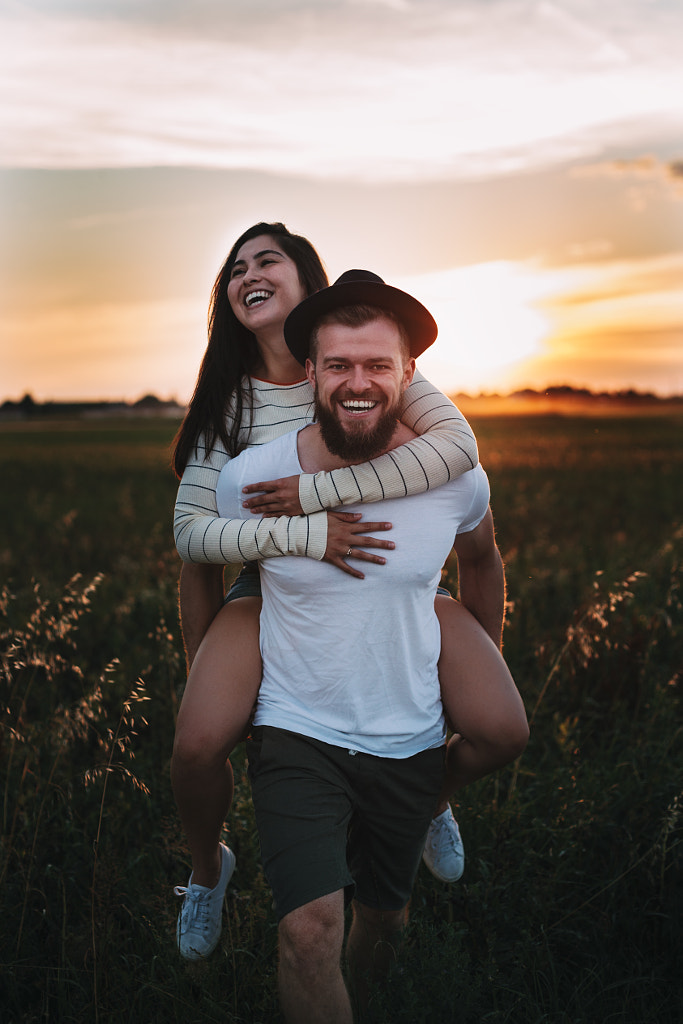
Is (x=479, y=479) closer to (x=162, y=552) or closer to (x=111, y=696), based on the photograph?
(x=111, y=696)

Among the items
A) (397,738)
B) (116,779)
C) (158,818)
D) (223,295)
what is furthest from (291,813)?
(223,295)

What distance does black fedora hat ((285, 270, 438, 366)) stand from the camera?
2.72 metres

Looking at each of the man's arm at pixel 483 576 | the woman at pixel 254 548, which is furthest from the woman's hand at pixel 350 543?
the man's arm at pixel 483 576

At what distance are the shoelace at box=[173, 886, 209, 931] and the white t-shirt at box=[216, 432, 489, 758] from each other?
787 mm

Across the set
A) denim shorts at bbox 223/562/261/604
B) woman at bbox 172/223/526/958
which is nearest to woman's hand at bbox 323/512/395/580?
woman at bbox 172/223/526/958

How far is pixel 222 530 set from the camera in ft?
9.35

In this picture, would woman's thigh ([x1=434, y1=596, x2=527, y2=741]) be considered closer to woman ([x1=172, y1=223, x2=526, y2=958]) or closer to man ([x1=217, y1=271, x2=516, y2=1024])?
woman ([x1=172, y1=223, x2=526, y2=958])

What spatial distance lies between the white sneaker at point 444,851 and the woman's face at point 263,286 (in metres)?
2.17

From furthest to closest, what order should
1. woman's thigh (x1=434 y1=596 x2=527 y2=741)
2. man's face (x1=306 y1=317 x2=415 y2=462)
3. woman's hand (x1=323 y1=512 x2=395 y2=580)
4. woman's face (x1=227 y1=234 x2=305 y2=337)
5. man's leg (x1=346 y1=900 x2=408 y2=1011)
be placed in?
woman's face (x1=227 y1=234 x2=305 y2=337)
woman's thigh (x1=434 y1=596 x2=527 y2=741)
man's leg (x1=346 y1=900 x2=408 y2=1011)
man's face (x1=306 y1=317 x2=415 y2=462)
woman's hand (x1=323 y1=512 x2=395 y2=580)

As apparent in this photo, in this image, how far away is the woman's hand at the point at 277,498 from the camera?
109 inches

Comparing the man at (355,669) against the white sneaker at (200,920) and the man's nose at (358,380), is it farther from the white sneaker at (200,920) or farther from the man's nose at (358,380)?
the white sneaker at (200,920)

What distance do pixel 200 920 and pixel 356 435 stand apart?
70.2 inches

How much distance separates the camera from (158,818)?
3846 millimetres

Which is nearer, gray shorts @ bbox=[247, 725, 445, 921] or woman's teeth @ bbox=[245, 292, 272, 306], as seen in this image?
gray shorts @ bbox=[247, 725, 445, 921]
